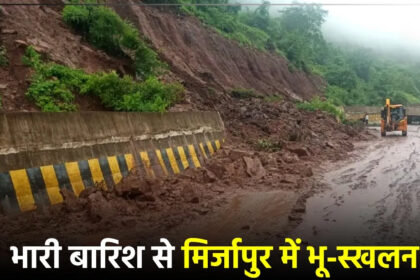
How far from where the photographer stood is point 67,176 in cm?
780

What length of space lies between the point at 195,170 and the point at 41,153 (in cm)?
441

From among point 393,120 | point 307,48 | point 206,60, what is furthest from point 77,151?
point 307,48

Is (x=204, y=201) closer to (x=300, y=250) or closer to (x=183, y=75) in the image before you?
(x=300, y=250)

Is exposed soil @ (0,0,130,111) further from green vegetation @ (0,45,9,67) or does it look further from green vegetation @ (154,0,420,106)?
green vegetation @ (154,0,420,106)

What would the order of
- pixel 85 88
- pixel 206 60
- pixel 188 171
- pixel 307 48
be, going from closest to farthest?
1. pixel 188 171
2. pixel 85 88
3. pixel 206 60
4. pixel 307 48

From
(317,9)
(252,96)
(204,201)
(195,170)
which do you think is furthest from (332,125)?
(317,9)

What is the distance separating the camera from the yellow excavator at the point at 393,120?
31.9m

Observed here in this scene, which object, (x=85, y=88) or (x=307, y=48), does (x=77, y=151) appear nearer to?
(x=85, y=88)

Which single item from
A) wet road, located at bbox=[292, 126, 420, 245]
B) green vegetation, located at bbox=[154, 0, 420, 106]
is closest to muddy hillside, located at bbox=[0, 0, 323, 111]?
green vegetation, located at bbox=[154, 0, 420, 106]

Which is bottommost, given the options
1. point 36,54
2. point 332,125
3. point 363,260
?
point 332,125

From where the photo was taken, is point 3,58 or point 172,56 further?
point 172,56

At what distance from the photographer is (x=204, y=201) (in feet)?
29.7

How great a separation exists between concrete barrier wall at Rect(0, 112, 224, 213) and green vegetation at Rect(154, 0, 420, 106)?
14766 millimetres

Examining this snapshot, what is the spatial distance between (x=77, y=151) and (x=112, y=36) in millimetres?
8827
